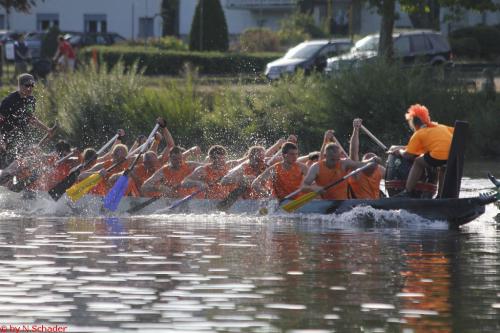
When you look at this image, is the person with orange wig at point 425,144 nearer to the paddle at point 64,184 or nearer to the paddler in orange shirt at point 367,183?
the paddler in orange shirt at point 367,183

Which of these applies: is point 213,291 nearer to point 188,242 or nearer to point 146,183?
point 188,242

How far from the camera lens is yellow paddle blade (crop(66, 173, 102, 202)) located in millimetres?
19188

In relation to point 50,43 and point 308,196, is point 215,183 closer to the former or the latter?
point 308,196

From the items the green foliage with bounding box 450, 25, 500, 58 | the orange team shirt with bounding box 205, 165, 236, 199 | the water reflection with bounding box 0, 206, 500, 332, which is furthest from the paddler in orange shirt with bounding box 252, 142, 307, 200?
the green foliage with bounding box 450, 25, 500, 58

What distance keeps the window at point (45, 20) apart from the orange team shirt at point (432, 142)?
54.3 m

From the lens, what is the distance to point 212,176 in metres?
18.8

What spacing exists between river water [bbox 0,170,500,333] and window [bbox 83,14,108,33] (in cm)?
5220

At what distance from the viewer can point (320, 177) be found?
17797mm

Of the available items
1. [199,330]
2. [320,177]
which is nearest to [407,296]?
[199,330]

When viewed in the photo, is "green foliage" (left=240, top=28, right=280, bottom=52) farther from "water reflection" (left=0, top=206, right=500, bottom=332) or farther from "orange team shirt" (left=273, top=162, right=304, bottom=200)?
"water reflection" (left=0, top=206, right=500, bottom=332)

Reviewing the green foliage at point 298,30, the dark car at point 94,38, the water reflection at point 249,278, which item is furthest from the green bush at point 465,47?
the water reflection at point 249,278

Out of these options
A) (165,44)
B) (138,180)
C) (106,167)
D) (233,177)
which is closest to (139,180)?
(138,180)

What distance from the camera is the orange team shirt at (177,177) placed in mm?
18922

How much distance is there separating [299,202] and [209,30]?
3234 centimetres
